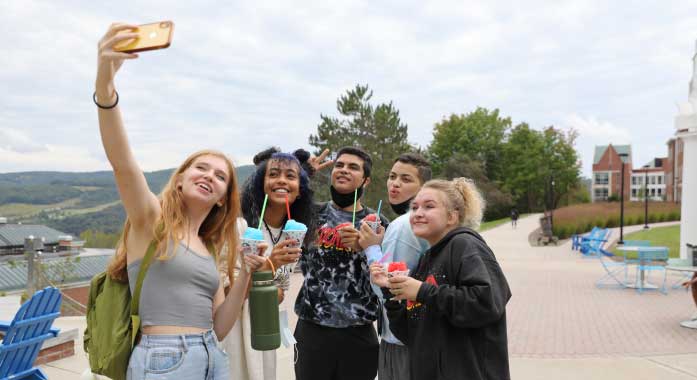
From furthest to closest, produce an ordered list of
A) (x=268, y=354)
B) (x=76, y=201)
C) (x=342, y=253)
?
(x=76, y=201) → (x=342, y=253) → (x=268, y=354)

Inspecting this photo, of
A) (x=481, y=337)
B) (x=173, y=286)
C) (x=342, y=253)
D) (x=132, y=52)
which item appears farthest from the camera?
(x=342, y=253)

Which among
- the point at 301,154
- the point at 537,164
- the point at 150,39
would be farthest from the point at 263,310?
the point at 537,164

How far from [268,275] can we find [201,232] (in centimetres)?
36

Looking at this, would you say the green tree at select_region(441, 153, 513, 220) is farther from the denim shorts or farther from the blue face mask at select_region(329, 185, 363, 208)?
the denim shorts

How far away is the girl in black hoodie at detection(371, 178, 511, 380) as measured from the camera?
223 centimetres

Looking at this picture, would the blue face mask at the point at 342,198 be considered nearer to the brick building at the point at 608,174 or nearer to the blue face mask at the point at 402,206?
the blue face mask at the point at 402,206

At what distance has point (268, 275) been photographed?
2342mm

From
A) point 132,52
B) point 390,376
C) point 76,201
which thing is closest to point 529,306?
point 390,376

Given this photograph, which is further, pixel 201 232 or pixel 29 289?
pixel 29 289

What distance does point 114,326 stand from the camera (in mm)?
2061

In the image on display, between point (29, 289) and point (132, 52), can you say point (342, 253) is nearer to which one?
point (132, 52)

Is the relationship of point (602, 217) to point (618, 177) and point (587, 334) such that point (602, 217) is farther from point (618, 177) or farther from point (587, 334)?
point (618, 177)

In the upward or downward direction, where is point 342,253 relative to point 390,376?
upward

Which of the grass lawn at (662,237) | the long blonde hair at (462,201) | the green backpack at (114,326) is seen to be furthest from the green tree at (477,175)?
the green backpack at (114,326)
